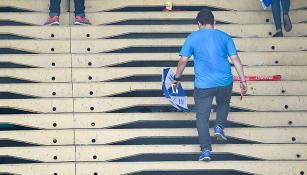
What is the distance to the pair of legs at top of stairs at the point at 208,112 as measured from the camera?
952 cm

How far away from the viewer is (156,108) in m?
10.7

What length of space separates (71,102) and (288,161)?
2585 millimetres

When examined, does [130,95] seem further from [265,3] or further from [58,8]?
[265,3]

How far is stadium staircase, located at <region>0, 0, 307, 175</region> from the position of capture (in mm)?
9883

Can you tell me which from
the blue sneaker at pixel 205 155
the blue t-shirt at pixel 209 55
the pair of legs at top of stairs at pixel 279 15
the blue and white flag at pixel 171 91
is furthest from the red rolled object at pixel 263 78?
the blue sneaker at pixel 205 155

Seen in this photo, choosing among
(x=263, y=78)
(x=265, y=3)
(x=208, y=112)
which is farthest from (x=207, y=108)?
(x=265, y=3)

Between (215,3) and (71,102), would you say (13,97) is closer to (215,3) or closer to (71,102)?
(71,102)

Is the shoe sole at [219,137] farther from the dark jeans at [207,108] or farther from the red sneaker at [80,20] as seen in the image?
the red sneaker at [80,20]

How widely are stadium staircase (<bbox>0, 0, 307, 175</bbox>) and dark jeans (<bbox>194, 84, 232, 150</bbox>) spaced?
364 millimetres

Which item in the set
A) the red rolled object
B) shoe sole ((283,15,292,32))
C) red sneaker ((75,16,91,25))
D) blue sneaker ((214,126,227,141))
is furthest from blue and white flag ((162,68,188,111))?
shoe sole ((283,15,292,32))

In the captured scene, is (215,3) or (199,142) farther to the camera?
(215,3)

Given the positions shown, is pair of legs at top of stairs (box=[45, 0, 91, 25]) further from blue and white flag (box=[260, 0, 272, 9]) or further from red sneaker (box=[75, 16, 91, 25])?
blue and white flag (box=[260, 0, 272, 9])

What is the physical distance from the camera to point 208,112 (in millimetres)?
9562

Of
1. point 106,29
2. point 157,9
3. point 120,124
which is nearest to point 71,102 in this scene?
point 120,124
